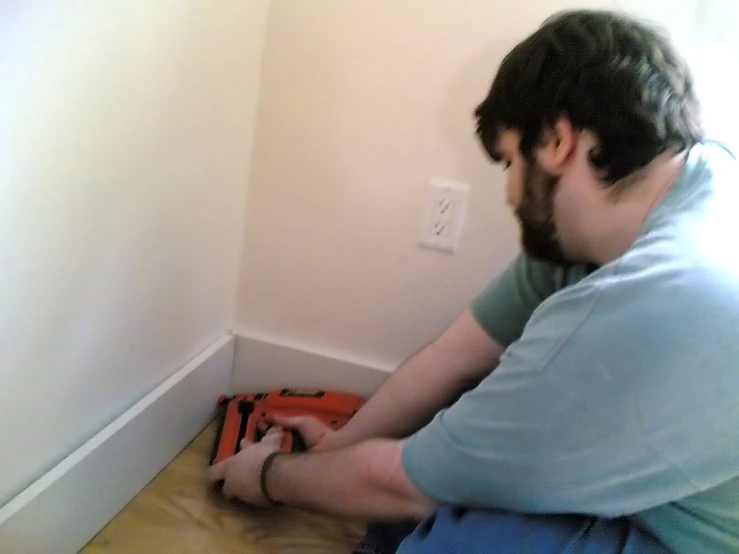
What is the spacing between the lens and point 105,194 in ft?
2.52

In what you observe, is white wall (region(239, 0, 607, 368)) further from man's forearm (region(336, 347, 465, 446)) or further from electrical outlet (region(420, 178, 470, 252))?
man's forearm (region(336, 347, 465, 446))

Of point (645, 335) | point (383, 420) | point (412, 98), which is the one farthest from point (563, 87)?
point (383, 420)

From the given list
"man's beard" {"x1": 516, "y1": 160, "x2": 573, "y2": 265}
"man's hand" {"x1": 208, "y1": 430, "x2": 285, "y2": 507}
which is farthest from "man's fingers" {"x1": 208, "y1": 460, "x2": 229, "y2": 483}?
"man's beard" {"x1": 516, "y1": 160, "x2": 573, "y2": 265}

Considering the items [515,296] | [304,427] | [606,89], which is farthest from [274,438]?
[606,89]

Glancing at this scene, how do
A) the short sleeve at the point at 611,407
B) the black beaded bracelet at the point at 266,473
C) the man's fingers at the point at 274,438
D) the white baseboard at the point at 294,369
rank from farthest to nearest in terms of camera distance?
the white baseboard at the point at 294,369
the man's fingers at the point at 274,438
the black beaded bracelet at the point at 266,473
the short sleeve at the point at 611,407

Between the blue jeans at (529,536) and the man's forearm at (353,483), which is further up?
the blue jeans at (529,536)

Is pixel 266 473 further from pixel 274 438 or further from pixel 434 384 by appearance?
pixel 434 384

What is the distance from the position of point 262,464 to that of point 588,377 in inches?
18.8

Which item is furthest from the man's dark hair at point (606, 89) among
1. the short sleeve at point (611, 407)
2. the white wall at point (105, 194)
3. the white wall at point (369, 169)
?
the white wall at point (105, 194)

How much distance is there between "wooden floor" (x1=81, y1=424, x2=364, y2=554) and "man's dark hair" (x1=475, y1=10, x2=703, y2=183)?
58 cm

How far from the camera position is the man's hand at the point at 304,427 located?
105 centimetres

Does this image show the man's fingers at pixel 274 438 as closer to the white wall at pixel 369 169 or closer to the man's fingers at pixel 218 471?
the man's fingers at pixel 218 471

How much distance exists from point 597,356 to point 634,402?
5 cm

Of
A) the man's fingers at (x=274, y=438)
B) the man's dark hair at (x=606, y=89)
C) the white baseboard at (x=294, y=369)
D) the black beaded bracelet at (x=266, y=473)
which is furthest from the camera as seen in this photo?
the white baseboard at (x=294, y=369)
